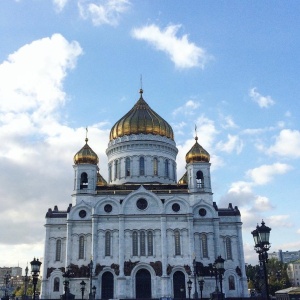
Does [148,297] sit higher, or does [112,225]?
[112,225]

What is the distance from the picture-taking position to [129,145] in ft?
174

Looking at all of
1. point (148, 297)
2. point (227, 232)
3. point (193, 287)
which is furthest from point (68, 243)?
point (227, 232)

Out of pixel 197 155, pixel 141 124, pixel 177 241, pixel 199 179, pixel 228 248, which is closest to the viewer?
pixel 177 241

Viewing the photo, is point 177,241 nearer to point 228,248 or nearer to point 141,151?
point 228,248

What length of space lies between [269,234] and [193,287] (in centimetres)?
3002

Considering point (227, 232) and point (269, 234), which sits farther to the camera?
point (227, 232)

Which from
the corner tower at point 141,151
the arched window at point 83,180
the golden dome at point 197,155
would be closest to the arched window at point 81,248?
the arched window at point 83,180

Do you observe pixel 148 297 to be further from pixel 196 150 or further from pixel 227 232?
pixel 196 150

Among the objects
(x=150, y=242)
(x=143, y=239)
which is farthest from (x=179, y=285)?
(x=143, y=239)

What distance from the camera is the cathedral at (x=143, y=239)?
143 feet

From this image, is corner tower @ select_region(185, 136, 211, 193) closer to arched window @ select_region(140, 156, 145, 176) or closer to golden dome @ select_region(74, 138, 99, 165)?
arched window @ select_region(140, 156, 145, 176)

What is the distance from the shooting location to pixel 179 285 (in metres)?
43.7

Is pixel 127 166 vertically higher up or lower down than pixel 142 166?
higher up

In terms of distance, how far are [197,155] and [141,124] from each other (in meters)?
9.02
